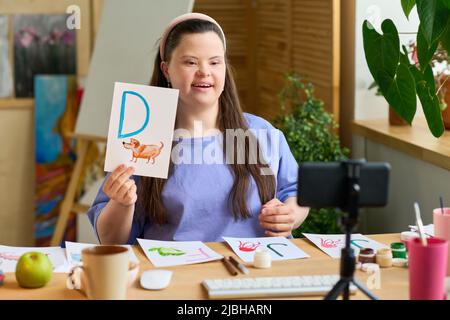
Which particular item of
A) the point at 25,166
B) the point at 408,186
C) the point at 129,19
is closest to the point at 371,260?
the point at 408,186

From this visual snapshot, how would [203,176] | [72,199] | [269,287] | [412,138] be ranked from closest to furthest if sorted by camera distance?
[269,287]
[203,176]
[412,138]
[72,199]

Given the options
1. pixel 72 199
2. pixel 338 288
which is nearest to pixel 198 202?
pixel 338 288

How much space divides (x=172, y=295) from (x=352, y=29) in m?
2.16

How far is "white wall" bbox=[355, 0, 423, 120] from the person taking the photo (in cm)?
337

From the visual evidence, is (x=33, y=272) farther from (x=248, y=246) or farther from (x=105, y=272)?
(x=248, y=246)

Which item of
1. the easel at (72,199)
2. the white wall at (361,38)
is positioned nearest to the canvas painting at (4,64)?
the easel at (72,199)

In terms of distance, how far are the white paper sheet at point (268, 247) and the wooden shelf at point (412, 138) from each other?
954mm

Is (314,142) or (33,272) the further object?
(314,142)

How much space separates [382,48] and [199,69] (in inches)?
24.5

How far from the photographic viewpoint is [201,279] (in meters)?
1.74

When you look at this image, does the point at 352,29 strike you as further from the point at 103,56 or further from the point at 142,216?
the point at 142,216

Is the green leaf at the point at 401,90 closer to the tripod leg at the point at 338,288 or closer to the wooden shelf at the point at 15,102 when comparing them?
the tripod leg at the point at 338,288

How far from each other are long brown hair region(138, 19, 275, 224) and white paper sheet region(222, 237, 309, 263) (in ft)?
0.61

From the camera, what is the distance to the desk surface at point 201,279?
1646 mm
